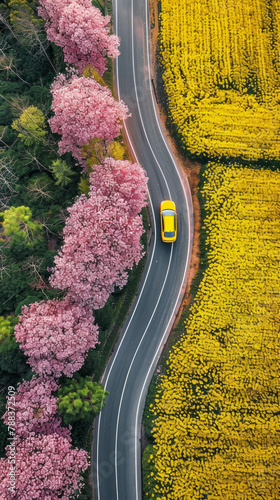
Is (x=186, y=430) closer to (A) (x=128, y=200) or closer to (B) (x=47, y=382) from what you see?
(B) (x=47, y=382)

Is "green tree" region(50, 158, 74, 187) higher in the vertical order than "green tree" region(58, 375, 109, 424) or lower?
higher

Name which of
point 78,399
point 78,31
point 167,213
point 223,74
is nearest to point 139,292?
point 167,213

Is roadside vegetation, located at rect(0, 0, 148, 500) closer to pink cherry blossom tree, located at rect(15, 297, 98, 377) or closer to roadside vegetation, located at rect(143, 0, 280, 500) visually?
pink cherry blossom tree, located at rect(15, 297, 98, 377)

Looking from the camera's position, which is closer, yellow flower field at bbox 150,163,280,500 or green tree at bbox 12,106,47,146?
yellow flower field at bbox 150,163,280,500

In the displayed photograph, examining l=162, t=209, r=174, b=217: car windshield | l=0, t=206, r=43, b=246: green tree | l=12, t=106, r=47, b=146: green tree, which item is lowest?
l=162, t=209, r=174, b=217: car windshield

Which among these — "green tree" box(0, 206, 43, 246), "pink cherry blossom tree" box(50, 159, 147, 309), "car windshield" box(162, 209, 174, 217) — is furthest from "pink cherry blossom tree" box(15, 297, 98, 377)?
"car windshield" box(162, 209, 174, 217)

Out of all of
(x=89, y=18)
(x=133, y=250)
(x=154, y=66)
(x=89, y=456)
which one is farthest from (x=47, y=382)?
(x=154, y=66)
